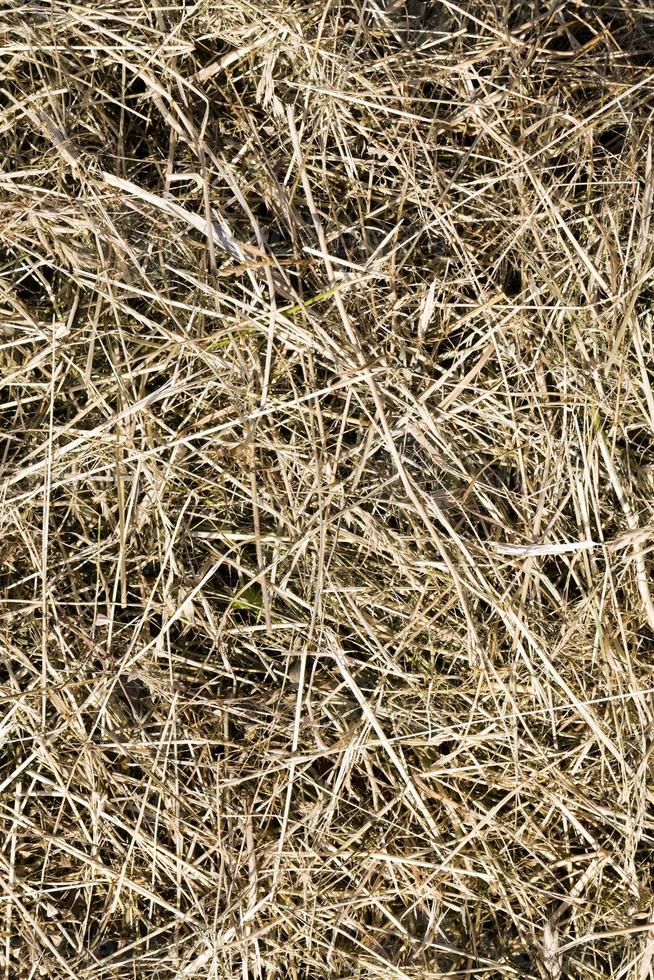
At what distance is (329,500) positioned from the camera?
1521 millimetres

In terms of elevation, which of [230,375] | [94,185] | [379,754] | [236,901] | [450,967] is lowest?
[450,967]

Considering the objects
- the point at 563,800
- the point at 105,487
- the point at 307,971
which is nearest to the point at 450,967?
the point at 307,971

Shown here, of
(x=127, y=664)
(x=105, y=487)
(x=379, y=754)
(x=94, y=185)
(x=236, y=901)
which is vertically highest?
(x=94, y=185)

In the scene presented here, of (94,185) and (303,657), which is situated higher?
(94,185)

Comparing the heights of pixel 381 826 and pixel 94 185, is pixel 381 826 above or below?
below

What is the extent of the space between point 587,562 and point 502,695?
0.29m

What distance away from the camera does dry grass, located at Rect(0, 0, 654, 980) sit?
60.4 inches

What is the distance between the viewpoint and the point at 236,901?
60.3 inches

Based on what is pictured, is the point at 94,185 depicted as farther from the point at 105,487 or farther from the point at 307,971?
the point at 307,971

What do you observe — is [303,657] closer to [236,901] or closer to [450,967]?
[236,901]

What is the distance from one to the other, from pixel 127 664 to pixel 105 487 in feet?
1.07

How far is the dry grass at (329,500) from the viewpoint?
153cm

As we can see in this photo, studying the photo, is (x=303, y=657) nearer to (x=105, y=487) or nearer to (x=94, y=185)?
(x=105, y=487)

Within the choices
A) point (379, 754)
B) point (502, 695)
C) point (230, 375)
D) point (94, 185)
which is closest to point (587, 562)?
point (502, 695)
